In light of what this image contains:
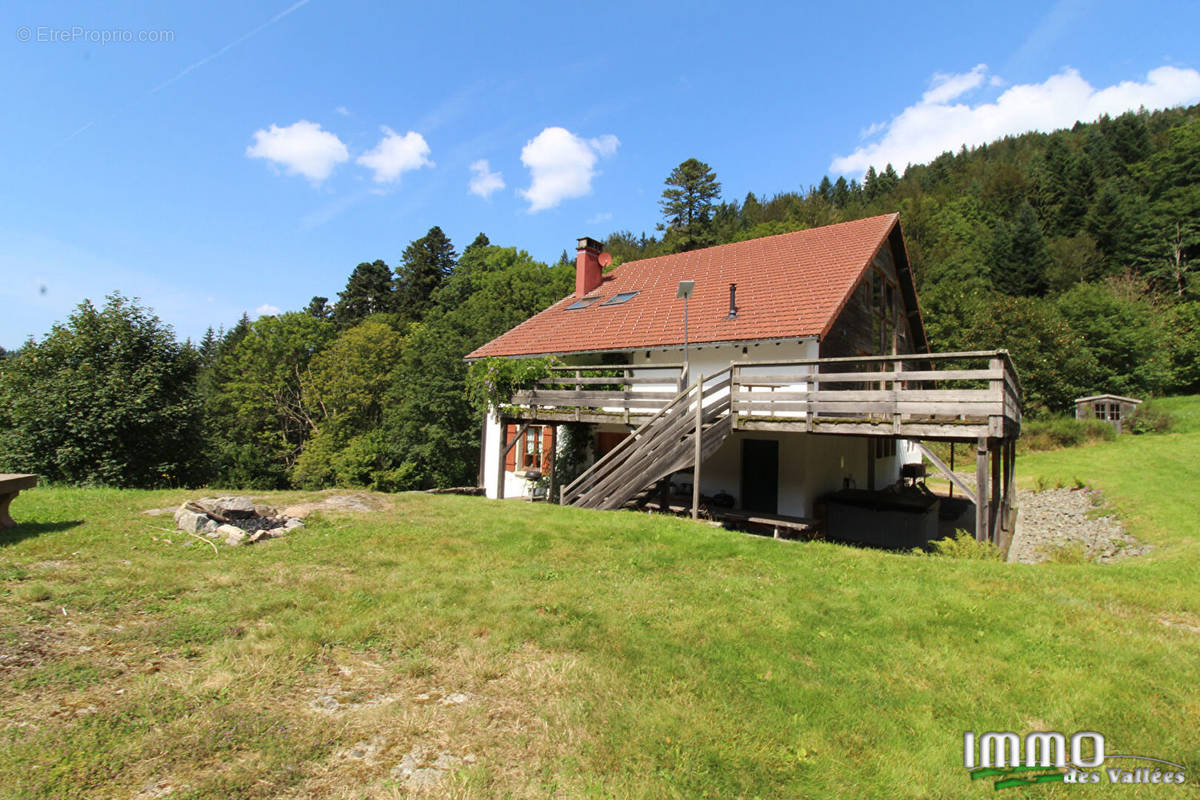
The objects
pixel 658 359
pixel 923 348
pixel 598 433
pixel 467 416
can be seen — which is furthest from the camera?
pixel 467 416

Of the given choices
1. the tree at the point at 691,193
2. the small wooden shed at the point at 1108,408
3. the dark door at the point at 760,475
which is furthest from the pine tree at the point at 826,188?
the dark door at the point at 760,475

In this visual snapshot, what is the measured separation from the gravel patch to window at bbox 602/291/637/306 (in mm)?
12784

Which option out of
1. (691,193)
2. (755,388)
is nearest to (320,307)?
(691,193)

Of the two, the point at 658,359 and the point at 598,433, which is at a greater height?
the point at 658,359

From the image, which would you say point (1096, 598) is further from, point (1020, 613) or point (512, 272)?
point (512, 272)

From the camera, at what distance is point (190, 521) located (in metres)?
7.95

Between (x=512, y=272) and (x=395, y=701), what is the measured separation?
41.2 meters

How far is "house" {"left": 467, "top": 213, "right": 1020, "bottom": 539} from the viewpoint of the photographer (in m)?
10.3

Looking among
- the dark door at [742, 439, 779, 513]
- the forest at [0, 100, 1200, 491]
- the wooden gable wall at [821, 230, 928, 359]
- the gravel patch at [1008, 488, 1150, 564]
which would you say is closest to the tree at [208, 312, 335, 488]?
the forest at [0, 100, 1200, 491]

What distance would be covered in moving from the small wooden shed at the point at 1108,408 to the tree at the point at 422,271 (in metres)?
46.4

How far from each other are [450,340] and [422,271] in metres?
20.4

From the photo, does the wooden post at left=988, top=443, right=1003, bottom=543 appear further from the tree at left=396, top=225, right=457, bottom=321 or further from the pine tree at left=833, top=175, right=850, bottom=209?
the pine tree at left=833, top=175, right=850, bottom=209

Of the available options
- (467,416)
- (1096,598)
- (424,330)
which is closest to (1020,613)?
(1096,598)

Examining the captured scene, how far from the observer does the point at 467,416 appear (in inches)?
1348
